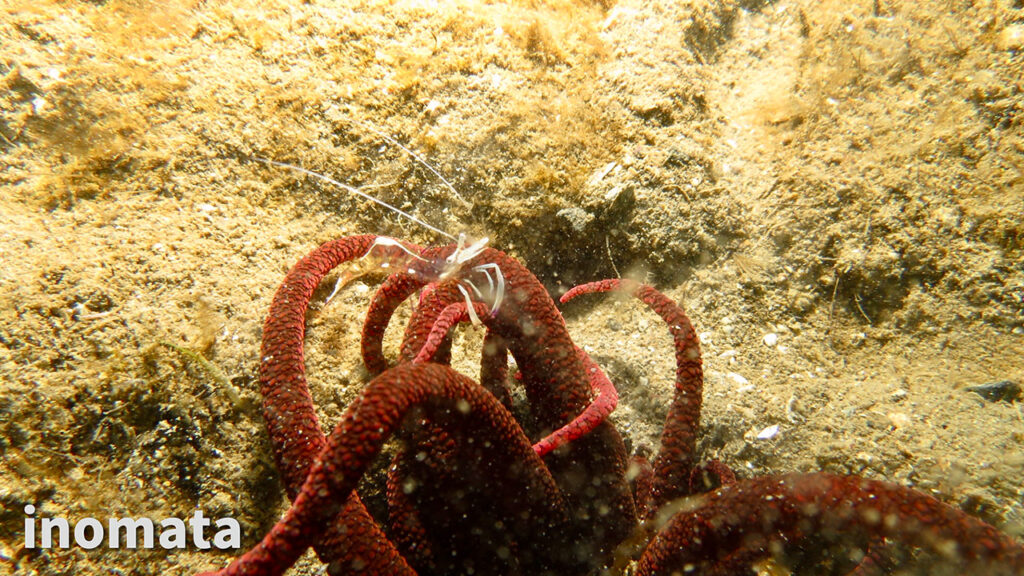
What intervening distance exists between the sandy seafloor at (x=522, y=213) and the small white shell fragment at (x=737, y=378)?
0.02 m

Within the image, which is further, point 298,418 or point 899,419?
point 899,419

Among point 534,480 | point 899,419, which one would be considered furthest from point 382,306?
point 899,419

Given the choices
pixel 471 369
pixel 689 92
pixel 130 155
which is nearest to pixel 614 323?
pixel 471 369

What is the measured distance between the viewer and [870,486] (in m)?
1.47

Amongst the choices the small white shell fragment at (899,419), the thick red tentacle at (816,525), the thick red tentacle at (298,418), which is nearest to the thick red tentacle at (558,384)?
the thick red tentacle at (816,525)

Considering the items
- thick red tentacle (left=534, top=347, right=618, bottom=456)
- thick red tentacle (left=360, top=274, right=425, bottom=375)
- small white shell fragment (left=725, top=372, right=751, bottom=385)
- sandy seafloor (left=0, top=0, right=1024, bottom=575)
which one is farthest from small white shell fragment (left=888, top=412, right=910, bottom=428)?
thick red tentacle (left=360, top=274, right=425, bottom=375)

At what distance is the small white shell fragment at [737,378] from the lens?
9.20 feet

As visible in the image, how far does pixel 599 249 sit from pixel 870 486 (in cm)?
234

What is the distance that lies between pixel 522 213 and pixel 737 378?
6.21ft

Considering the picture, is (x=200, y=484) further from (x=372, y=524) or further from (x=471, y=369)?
(x=471, y=369)

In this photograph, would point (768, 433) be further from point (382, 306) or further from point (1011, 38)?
point (1011, 38)

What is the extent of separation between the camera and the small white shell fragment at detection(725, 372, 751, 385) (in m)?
2.80

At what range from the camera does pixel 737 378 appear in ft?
9.29

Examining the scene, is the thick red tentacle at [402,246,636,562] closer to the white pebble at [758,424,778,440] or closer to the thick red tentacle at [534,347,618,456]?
the thick red tentacle at [534,347,618,456]
